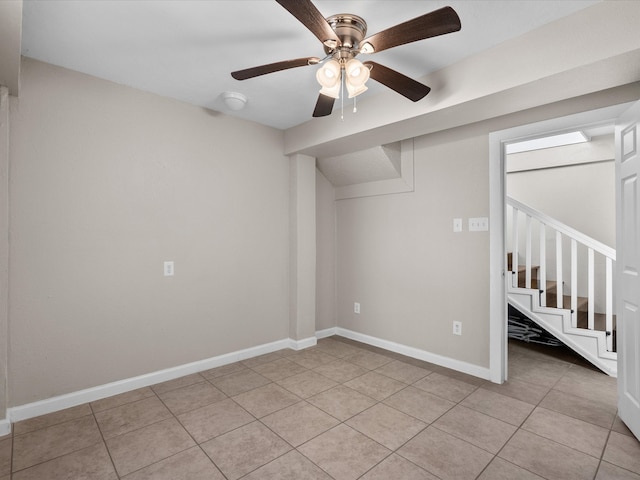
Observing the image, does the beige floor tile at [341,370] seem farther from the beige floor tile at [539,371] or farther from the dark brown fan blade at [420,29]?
the dark brown fan blade at [420,29]

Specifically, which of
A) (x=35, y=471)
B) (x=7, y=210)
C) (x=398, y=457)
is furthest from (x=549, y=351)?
(x=7, y=210)

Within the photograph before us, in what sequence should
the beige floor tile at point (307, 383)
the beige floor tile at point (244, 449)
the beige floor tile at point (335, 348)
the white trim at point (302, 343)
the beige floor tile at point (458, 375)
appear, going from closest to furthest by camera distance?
the beige floor tile at point (244, 449) < the beige floor tile at point (307, 383) < the beige floor tile at point (458, 375) < the beige floor tile at point (335, 348) < the white trim at point (302, 343)

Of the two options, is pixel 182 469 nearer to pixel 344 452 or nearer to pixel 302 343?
pixel 344 452

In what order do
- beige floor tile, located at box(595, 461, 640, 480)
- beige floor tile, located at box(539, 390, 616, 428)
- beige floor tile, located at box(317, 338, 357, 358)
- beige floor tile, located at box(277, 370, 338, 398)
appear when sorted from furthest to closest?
beige floor tile, located at box(317, 338, 357, 358) < beige floor tile, located at box(277, 370, 338, 398) < beige floor tile, located at box(539, 390, 616, 428) < beige floor tile, located at box(595, 461, 640, 480)

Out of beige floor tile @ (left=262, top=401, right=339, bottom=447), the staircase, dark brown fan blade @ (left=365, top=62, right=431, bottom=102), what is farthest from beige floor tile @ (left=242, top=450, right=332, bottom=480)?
the staircase

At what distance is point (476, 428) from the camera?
206 centimetres

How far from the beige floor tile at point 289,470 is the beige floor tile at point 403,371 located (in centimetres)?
126

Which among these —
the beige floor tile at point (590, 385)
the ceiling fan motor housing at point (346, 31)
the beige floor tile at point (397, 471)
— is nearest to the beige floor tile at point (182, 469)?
the beige floor tile at point (397, 471)

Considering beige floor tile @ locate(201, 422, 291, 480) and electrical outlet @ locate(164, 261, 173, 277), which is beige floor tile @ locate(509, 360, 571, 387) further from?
electrical outlet @ locate(164, 261, 173, 277)

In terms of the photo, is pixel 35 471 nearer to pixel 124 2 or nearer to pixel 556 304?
pixel 124 2

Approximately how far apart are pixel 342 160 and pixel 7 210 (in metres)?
2.76

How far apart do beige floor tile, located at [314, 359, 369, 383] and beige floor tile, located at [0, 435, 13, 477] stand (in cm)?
202

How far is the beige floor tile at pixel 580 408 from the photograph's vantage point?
2162 millimetres

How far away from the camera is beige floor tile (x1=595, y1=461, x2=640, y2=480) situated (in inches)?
64.1
